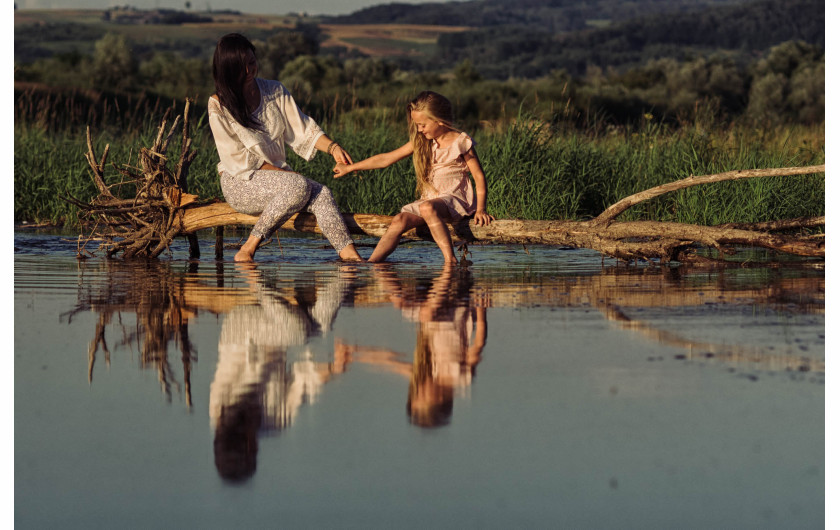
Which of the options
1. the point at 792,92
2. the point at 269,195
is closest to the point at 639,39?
the point at 792,92

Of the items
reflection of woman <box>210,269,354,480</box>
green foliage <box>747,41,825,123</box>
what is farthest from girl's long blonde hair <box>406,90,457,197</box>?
green foliage <box>747,41,825,123</box>

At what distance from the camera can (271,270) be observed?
33.7 feet

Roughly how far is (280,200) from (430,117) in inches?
59.5

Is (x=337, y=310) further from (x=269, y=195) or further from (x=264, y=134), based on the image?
(x=264, y=134)

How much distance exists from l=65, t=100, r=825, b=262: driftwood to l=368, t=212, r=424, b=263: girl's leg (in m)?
0.28

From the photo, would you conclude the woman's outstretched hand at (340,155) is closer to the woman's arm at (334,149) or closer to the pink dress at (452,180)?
the woman's arm at (334,149)

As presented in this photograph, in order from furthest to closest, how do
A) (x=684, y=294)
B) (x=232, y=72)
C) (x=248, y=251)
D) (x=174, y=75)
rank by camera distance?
(x=174, y=75), (x=248, y=251), (x=232, y=72), (x=684, y=294)

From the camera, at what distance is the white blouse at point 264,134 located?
10469 millimetres

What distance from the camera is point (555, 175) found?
48.0 ft

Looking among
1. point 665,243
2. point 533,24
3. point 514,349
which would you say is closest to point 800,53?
point 665,243

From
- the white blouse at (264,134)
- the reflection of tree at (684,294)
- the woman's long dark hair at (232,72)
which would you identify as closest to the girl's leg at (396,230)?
the white blouse at (264,134)

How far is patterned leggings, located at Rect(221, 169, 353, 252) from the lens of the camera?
10.5 m

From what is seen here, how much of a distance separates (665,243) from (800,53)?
232 ft
